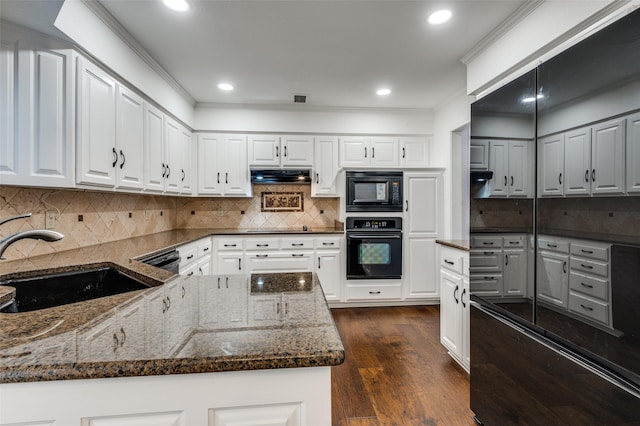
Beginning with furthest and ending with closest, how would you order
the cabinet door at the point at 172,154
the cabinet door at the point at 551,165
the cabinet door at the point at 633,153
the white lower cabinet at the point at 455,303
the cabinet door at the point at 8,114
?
1. the cabinet door at the point at 172,154
2. the white lower cabinet at the point at 455,303
3. the cabinet door at the point at 8,114
4. the cabinet door at the point at 551,165
5. the cabinet door at the point at 633,153

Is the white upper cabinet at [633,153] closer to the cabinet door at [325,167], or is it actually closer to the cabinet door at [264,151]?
the cabinet door at [325,167]

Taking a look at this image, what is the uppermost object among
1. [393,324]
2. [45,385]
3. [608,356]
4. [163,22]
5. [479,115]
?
[163,22]

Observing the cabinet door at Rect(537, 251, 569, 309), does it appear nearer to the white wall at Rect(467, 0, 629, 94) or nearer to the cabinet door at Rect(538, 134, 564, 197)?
the cabinet door at Rect(538, 134, 564, 197)

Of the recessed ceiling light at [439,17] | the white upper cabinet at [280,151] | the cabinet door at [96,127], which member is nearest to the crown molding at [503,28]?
the recessed ceiling light at [439,17]

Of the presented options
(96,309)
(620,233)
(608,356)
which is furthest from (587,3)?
(96,309)

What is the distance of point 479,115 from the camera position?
1.65 meters

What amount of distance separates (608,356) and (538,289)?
0.32m

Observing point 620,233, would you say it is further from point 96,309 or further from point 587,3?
point 96,309

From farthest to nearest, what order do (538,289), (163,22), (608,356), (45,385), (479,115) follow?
(163,22) < (479,115) < (538,289) < (608,356) < (45,385)

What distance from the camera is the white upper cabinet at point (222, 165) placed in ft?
12.6

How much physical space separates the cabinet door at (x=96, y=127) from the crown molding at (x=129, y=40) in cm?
34

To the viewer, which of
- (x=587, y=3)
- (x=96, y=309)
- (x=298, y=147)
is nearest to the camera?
(x=96, y=309)

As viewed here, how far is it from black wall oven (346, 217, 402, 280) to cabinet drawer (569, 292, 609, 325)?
246 centimetres

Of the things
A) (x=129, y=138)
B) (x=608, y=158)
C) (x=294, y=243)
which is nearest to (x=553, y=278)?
(x=608, y=158)
